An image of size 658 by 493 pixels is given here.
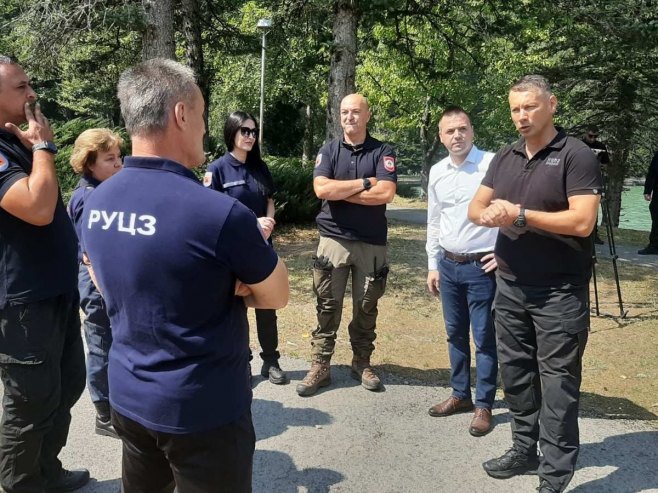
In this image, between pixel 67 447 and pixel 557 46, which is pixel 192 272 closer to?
pixel 67 447

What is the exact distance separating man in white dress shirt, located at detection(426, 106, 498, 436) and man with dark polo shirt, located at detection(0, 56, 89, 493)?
240 centimetres

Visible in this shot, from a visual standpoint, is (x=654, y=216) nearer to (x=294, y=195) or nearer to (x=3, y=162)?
(x=294, y=195)

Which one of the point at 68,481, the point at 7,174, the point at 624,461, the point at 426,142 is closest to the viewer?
the point at 7,174

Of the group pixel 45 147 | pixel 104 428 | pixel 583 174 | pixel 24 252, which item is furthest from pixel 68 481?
pixel 583 174

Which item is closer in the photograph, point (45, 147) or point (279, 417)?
point (45, 147)

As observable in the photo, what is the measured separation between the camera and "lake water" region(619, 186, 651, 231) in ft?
88.3

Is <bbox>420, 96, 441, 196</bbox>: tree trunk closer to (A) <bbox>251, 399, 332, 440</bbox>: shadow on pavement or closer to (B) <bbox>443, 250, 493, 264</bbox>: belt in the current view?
(B) <bbox>443, 250, 493, 264</bbox>: belt

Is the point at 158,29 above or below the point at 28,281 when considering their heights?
above

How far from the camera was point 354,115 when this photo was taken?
4.04 m

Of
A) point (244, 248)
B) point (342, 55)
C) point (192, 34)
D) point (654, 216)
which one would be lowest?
point (654, 216)

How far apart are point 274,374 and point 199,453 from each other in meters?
2.64

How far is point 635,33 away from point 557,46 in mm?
8031

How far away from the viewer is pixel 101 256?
1732 millimetres

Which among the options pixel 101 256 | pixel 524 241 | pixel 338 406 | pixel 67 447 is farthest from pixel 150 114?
pixel 338 406
